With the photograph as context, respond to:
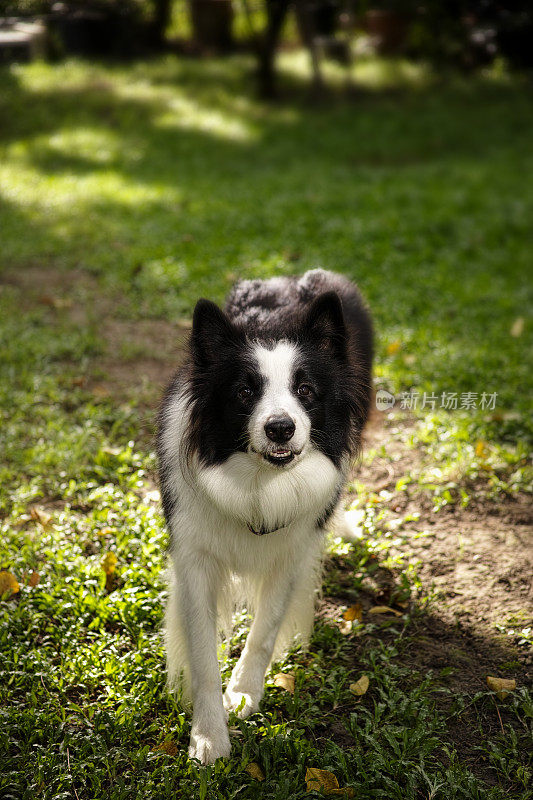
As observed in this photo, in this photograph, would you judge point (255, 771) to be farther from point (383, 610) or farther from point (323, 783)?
point (383, 610)

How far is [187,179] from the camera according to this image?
9.84 meters

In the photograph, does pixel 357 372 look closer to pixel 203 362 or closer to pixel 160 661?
pixel 203 362

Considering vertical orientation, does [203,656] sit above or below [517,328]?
above

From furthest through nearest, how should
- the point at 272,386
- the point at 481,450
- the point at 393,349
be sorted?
the point at 393,349, the point at 481,450, the point at 272,386

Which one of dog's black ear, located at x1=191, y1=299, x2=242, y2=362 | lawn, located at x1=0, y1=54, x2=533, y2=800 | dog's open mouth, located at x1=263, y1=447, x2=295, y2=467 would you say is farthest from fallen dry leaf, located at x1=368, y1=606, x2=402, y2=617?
dog's black ear, located at x1=191, y1=299, x2=242, y2=362

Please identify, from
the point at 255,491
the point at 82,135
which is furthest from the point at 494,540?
the point at 82,135

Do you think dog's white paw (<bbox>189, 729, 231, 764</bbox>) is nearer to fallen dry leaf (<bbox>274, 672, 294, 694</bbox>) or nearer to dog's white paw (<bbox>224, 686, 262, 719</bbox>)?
dog's white paw (<bbox>224, 686, 262, 719</bbox>)

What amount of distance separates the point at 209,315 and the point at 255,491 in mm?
620

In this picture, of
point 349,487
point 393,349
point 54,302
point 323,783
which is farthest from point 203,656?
point 54,302

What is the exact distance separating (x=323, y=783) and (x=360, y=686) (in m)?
0.47

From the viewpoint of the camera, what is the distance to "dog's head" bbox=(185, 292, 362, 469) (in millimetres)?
2412

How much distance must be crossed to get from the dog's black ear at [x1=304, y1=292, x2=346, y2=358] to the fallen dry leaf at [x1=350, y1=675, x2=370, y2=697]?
1242 mm

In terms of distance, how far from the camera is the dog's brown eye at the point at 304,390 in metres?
2.52

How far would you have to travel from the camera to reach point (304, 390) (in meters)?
2.54
